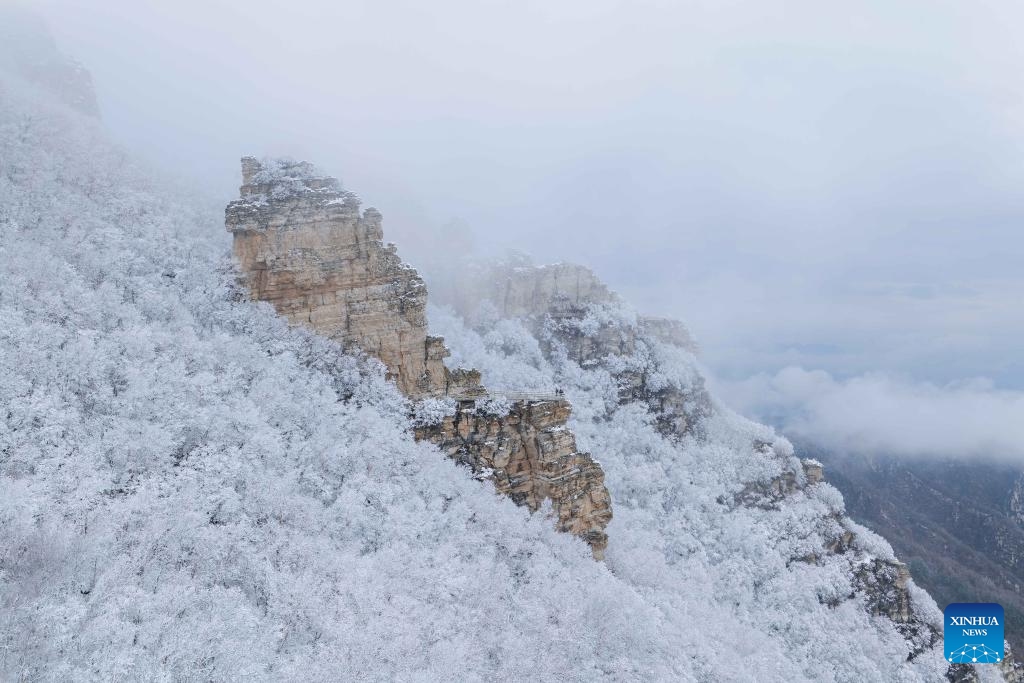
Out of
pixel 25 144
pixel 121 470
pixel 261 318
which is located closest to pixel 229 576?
pixel 121 470

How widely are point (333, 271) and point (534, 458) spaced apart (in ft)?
63.4

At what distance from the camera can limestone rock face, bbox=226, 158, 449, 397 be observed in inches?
1510

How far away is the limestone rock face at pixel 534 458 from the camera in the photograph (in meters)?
37.3

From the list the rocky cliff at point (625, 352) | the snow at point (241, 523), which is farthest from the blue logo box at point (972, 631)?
the rocky cliff at point (625, 352)

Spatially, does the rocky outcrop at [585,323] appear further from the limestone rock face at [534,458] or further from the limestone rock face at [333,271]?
the limestone rock face at [333,271]

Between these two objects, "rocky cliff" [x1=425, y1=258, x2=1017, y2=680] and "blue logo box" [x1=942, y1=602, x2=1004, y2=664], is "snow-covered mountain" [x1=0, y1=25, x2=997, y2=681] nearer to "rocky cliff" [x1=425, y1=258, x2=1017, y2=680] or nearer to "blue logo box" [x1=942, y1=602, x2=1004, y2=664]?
"rocky cliff" [x1=425, y1=258, x2=1017, y2=680]

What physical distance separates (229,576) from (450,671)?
9498 mm

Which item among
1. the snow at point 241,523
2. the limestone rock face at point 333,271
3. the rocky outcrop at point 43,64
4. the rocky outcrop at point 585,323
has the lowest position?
the snow at point 241,523

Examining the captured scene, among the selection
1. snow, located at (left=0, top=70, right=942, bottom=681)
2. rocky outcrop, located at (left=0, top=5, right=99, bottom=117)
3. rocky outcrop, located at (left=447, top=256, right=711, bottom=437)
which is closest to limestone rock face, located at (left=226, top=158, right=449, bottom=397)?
snow, located at (left=0, top=70, right=942, bottom=681)

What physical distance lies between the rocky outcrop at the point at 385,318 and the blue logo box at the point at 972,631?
67.0 feet

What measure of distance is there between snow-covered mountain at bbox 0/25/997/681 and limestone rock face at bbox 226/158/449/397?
160 cm

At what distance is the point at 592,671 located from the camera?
87.7ft

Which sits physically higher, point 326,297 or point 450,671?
point 326,297

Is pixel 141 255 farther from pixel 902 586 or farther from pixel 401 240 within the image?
pixel 902 586
